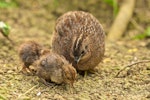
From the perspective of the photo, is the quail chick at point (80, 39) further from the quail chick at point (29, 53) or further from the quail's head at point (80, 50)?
the quail chick at point (29, 53)

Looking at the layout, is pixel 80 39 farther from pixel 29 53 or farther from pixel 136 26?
pixel 136 26

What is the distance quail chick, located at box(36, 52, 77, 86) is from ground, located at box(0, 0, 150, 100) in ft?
0.48

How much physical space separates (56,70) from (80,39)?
669 mm

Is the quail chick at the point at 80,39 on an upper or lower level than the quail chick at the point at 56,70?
upper

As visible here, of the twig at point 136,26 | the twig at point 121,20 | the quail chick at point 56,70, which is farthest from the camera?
the twig at point 136,26

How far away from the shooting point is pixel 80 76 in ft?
21.1

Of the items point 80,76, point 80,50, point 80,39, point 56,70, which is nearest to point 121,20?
point 80,76

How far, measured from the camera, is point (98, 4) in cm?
1014

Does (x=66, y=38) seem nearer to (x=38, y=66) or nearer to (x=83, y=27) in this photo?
(x=83, y=27)

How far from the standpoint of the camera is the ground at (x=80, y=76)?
18.5 ft

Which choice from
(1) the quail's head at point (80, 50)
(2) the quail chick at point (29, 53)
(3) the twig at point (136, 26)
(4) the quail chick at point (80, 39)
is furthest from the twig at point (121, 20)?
(2) the quail chick at point (29, 53)

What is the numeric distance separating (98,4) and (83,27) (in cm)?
383

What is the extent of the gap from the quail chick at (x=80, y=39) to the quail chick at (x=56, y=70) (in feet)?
1.14

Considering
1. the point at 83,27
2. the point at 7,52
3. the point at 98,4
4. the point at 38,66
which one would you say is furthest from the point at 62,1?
the point at 38,66
